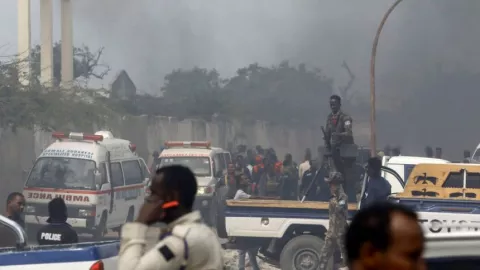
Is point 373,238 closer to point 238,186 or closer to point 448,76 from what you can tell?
point 238,186

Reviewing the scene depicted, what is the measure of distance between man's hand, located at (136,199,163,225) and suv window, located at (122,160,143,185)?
15.9 meters

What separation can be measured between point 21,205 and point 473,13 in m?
37.5

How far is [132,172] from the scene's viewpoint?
19.8 metres

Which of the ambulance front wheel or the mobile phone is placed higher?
the mobile phone

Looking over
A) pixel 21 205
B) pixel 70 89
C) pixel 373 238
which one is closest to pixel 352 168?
pixel 21 205

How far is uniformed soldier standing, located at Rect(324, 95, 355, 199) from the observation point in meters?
13.3

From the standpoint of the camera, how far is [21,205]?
10.3m

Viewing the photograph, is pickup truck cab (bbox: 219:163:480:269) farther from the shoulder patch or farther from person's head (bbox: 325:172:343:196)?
the shoulder patch

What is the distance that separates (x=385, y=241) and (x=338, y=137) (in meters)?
11.1

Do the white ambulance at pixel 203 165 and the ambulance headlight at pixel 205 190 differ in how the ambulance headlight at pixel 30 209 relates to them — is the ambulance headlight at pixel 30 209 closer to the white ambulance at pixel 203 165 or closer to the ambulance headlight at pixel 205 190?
the white ambulance at pixel 203 165

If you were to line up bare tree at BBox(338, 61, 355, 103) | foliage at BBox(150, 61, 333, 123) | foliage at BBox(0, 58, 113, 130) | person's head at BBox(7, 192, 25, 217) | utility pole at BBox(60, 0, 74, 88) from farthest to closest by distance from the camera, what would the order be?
foliage at BBox(150, 61, 333, 123) → bare tree at BBox(338, 61, 355, 103) → utility pole at BBox(60, 0, 74, 88) → foliage at BBox(0, 58, 113, 130) → person's head at BBox(7, 192, 25, 217)

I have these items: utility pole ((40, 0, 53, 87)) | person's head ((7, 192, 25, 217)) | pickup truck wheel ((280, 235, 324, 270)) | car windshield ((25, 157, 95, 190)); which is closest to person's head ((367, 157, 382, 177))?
pickup truck wheel ((280, 235, 324, 270))

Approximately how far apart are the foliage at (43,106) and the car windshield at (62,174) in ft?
16.2

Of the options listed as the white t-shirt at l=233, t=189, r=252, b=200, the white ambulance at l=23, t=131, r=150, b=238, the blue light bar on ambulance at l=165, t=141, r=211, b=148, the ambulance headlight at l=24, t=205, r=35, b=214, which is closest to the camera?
the white t-shirt at l=233, t=189, r=252, b=200
